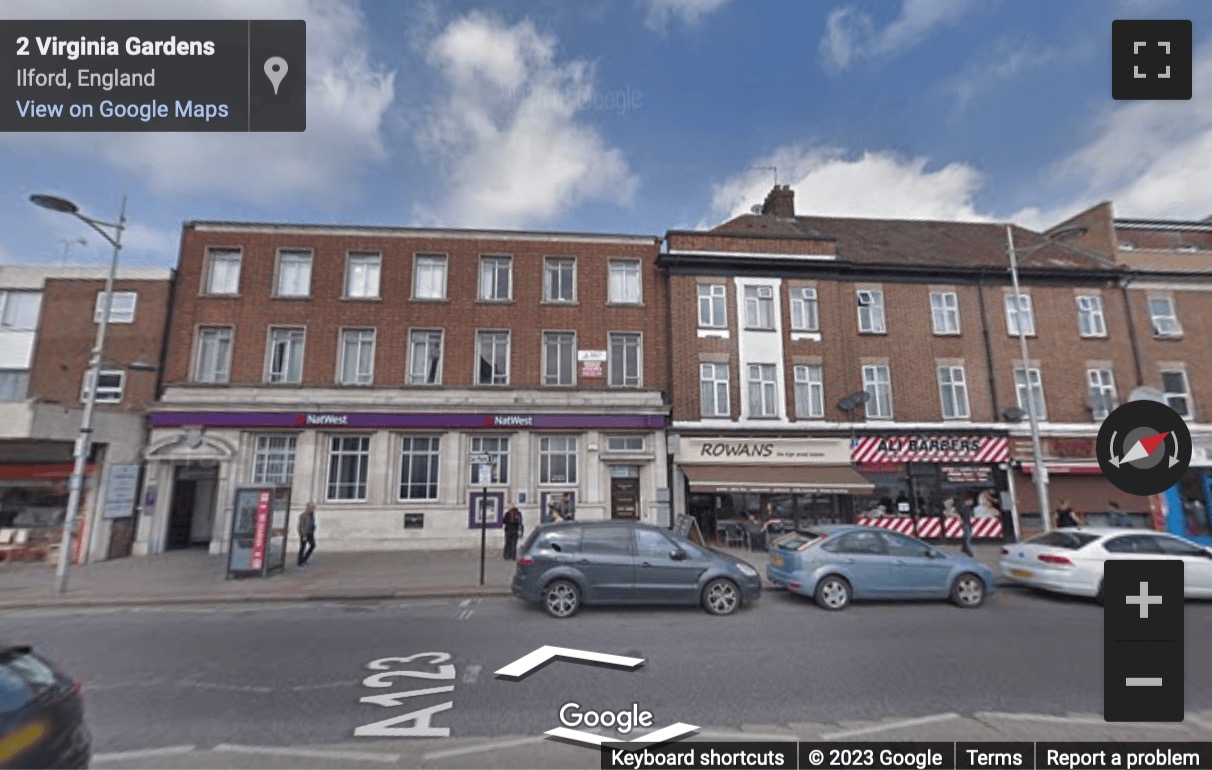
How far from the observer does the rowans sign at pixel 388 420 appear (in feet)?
52.5

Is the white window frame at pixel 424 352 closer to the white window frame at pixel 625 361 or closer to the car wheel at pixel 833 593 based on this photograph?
the white window frame at pixel 625 361

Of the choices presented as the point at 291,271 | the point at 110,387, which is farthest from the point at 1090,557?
the point at 110,387

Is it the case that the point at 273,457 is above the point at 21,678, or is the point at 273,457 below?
above

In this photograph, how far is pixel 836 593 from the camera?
362 inches

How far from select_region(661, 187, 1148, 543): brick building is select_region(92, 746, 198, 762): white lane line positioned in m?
13.6

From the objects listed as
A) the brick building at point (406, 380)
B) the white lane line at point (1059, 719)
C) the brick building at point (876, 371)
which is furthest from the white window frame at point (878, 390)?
the white lane line at point (1059, 719)

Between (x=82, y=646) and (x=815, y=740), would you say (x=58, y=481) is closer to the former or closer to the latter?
(x=82, y=646)

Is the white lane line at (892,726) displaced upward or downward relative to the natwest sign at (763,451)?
downward

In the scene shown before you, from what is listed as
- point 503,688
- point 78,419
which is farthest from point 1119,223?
point 78,419

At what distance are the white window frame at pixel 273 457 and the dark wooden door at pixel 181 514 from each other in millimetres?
2739

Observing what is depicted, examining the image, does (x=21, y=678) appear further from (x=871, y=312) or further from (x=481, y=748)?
(x=871, y=312)

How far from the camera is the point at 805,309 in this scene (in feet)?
61.0

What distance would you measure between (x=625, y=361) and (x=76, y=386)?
18381mm

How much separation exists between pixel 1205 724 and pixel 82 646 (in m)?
13.3
